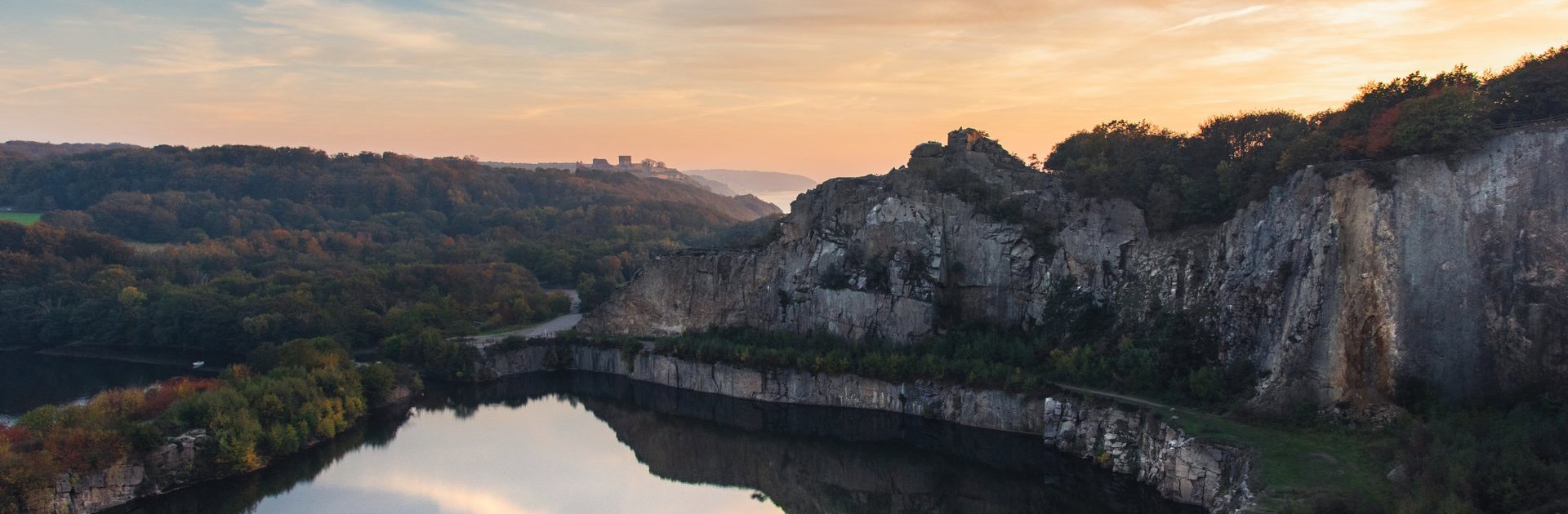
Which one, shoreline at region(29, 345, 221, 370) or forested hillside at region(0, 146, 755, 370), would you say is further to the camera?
forested hillside at region(0, 146, 755, 370)

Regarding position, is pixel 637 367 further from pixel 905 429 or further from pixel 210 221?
pixel 210 221

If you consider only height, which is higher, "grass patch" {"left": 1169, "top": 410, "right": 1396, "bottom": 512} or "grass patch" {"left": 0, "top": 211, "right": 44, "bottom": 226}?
"grass patch" {"left": 0, "top": 211, "right": 44, "bottom": 226}

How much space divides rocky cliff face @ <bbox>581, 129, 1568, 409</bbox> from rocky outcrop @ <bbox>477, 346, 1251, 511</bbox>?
315 cm

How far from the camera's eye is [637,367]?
149ft

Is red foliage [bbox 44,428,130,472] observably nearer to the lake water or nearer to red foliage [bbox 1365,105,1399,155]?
the lake water

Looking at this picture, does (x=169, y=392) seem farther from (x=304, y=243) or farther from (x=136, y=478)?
(x=304, y=243)

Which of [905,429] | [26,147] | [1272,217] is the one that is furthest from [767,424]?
[26,147]

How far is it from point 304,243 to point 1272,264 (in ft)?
224

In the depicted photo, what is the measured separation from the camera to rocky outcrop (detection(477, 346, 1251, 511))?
25.9 metres

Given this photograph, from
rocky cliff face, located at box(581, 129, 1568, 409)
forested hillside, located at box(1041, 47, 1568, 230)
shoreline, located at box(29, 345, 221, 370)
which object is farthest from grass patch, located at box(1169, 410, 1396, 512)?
shoreline, located at box(29, 345, 221, 370)

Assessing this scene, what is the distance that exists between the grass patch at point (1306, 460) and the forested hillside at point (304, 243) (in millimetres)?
33362

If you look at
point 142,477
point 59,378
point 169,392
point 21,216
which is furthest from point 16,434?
point 21,216

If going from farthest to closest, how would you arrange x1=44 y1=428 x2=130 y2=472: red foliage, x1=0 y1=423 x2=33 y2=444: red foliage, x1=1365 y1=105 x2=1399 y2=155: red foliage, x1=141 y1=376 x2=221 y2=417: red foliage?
1. x1=141 y1=376 x2=221 y2=417: red foliage
2. x1=1365 y1=105 x2=1399 y2=155: red foliage
3. x1=0 y1=423 x2=33 y2=444: red foliage
4. x1=44 y1=428 x2=130 y2=472: red foliage

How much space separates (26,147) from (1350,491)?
164m
